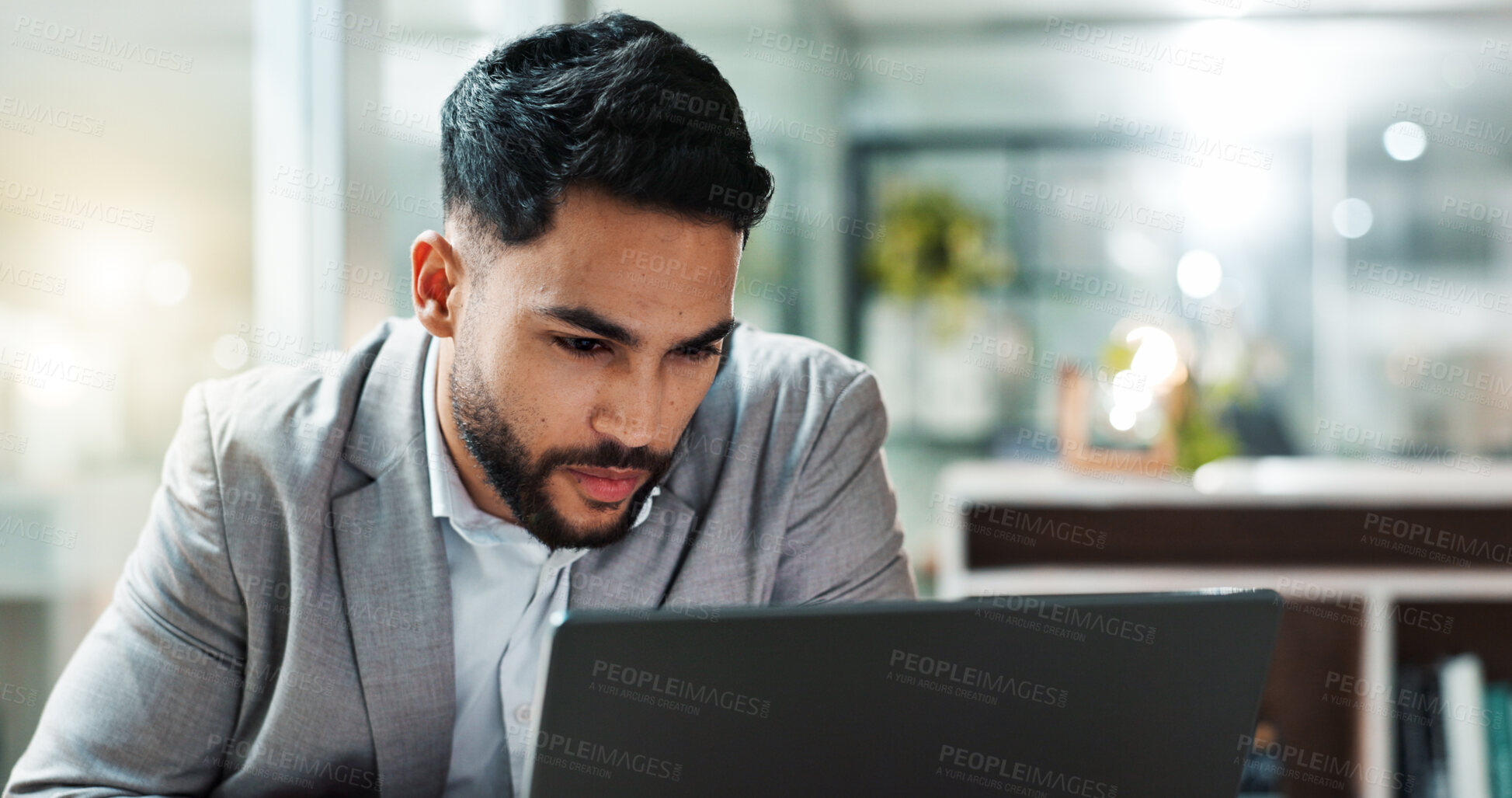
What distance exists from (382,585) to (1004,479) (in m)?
1.68

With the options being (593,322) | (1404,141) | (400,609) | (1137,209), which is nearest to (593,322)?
(593,322)

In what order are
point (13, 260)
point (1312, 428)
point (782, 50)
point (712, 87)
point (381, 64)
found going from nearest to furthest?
point (712, 87) < point (13, 260) < point (381, 64) < point (782, 50) < point (1312, 428)

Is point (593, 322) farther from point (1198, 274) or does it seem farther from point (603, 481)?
point (1198, 274)

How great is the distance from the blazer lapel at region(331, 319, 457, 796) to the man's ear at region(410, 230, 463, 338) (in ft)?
0.39

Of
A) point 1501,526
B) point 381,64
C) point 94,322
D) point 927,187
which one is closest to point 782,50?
point 927,187

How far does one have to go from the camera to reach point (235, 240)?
1.52 metres

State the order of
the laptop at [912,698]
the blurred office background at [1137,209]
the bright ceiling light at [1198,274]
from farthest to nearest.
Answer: the bright ceiling light at [1198,274] → the blurred office background at [1137,209] → the laptop at [912,698]

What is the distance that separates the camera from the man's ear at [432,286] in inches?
43.8

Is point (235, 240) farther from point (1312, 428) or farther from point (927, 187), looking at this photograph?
point (1312, 428)

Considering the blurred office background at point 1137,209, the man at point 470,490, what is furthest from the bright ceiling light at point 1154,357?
the man at point 470,490

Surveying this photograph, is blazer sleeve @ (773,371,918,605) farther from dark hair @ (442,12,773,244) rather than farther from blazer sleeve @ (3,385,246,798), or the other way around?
blazer sleeve @ (3,385,246,798)

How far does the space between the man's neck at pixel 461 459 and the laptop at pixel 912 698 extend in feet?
1.91

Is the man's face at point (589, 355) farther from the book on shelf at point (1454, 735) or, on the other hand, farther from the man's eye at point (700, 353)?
the book on shelf at point (1454, 735)

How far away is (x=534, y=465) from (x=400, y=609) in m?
0.19
